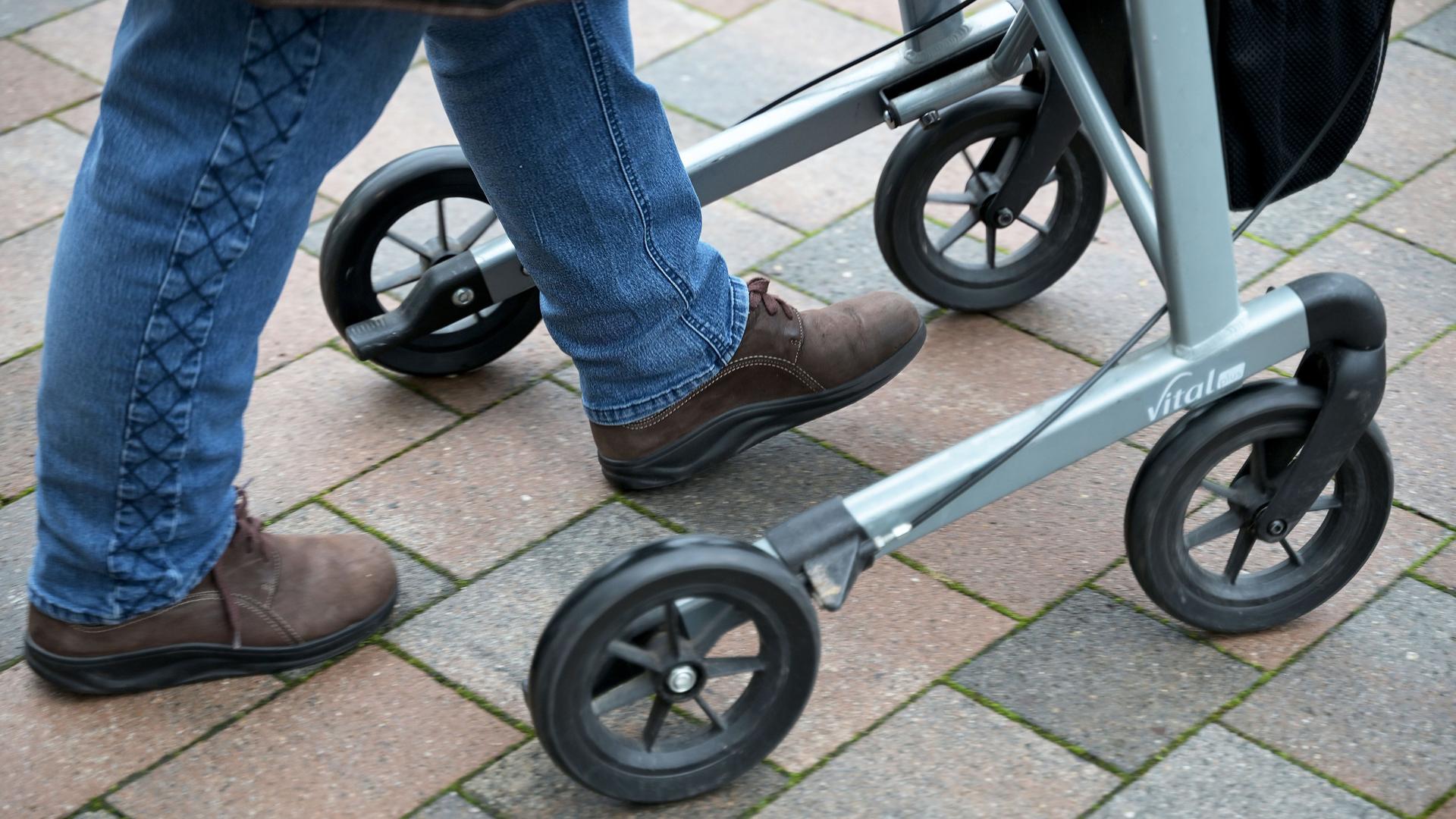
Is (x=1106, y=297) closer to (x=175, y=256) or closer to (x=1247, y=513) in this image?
(x=1247, y=513)

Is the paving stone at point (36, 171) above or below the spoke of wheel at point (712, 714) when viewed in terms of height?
above

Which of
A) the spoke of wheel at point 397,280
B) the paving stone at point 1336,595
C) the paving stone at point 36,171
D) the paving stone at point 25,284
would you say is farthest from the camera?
the paving stone at point 36,171

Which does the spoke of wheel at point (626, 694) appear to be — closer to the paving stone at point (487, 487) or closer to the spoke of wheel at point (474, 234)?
the paving stone at point (487, 487)

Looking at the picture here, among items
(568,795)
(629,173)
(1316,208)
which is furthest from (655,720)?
(1316,208)

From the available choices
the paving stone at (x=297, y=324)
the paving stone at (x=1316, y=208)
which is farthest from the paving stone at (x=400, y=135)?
the paving stone at (x=1316, y=208)

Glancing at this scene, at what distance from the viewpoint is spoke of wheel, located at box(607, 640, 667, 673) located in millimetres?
1599

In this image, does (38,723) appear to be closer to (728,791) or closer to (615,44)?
(728,791)

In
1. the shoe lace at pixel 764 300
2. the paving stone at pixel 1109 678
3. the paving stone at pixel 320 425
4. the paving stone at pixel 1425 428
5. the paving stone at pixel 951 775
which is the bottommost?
the paving stone at pixel 1425 428

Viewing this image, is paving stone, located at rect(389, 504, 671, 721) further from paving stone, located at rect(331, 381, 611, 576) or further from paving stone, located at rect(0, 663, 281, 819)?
paving stone, located at rect(0, 663, 281, 819)

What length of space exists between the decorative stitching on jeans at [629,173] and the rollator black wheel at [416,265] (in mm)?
400

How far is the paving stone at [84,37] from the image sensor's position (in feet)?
11.1

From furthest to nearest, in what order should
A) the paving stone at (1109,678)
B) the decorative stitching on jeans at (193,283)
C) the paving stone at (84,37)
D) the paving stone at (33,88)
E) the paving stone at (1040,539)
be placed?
the paving stone at (84,37) → the paving stone at (33,88) → the paving stone at (1040,539) → the paving stone at (1109,678) → the decorative stitching on jeans at (193,283)

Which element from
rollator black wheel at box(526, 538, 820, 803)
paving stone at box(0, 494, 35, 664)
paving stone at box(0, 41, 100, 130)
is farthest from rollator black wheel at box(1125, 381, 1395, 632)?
paving stone at box(0, 41, 100, 130)

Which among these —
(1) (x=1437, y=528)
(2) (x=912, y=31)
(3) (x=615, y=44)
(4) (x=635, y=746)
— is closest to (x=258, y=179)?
(3) (x=615, y=44)
